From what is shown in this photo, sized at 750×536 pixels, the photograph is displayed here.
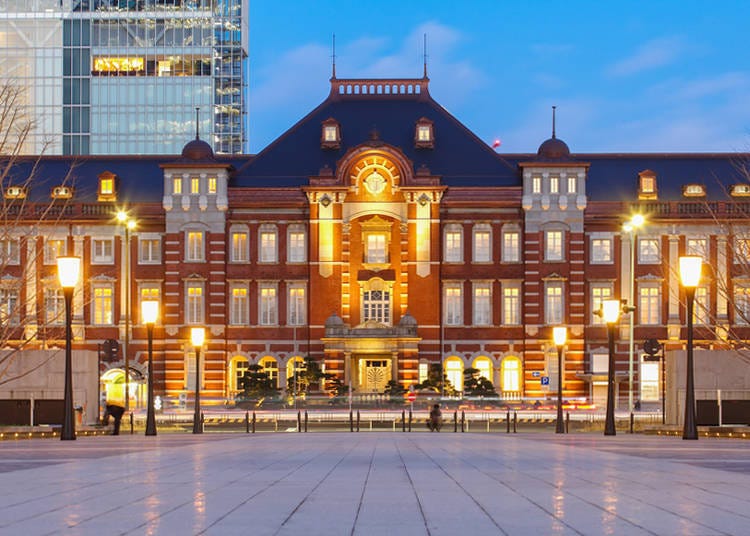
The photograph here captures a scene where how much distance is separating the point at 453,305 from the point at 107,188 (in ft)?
82.1

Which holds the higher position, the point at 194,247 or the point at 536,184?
the point at 536,184

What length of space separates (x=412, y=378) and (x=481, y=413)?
17.1 metres

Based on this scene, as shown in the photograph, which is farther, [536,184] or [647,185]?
[647,185]

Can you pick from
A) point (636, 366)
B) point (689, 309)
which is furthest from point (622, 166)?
point (689, 309)

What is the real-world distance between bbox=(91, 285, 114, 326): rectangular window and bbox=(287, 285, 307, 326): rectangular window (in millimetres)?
12028

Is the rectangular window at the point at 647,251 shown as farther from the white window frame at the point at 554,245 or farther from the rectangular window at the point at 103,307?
the rectangular window at the point at 103,307

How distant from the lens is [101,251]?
83312 mm

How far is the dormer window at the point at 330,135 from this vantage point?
8338 centimetres

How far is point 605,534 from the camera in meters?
11.7

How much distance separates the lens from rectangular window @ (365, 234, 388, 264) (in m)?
81.0

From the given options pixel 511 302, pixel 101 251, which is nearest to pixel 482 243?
pixel 511 302

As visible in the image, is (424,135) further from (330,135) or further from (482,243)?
(482,243)

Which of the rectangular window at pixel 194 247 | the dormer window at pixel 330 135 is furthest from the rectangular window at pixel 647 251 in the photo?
the rectangular window at pixel 194 247

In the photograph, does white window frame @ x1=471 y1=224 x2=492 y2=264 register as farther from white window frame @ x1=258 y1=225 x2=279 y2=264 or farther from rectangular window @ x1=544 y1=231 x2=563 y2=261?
white window frame @ x1=258 y1=225 x2=279 y2=264
